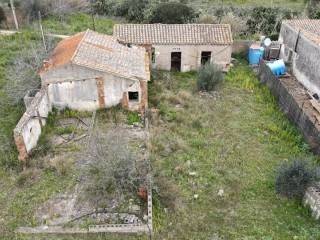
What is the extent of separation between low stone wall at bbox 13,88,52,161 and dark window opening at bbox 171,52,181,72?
7696 mm

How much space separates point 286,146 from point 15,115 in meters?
11.1

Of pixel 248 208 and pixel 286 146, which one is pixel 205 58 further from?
pixel 248 208

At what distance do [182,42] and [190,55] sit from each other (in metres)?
0.88

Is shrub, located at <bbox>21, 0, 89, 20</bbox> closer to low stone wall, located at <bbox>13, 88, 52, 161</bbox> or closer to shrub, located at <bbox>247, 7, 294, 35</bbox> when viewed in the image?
shrub, located at <bbox>247, 7, 294, 35</bbox>

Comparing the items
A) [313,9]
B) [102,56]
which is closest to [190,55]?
[102,56]

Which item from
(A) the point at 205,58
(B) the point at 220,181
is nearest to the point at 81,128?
(B) the point at 220,181

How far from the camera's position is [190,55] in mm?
19484

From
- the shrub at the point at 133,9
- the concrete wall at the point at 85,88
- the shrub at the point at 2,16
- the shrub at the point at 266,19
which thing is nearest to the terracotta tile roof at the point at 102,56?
the concrete wall at the point at 85,88

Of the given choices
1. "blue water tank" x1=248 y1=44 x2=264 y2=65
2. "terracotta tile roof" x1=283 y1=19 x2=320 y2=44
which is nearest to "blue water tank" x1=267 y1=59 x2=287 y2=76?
"blue water tank" x1=248 y1=44 x2=264 y2=65

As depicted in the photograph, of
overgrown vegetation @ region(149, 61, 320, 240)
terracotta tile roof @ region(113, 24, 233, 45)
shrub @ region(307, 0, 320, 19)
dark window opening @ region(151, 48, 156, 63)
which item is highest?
terracotta tile roof @ region(113, 24, 233, 45)

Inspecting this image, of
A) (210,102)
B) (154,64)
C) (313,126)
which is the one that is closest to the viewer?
(313,126)

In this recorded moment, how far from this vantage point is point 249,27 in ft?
86.3

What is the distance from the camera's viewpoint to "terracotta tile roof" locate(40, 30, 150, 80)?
14672mm

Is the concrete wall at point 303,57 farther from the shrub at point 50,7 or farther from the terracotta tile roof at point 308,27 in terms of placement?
the shrub at point 50,7
